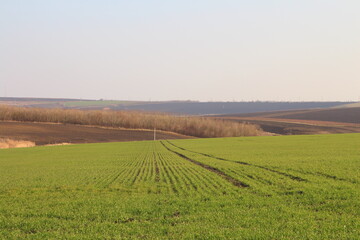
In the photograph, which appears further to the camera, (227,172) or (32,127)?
(32,127)

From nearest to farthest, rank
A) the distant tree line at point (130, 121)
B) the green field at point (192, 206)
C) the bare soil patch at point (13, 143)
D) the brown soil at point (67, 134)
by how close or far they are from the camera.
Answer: the green field at point (192, 206) → the bare soil patch at point (13, 143) → the brown soil at point (67, 134) → the distant tree line at point (130, 121)

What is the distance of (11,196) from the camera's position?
23.2 meters

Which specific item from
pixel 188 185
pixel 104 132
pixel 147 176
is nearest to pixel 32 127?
pixel 104 132

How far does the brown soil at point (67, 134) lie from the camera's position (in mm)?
97438

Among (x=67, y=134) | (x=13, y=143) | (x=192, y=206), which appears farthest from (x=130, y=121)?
(x=192, y=206)

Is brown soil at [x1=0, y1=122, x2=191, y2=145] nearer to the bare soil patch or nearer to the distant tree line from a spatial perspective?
the bare soil patch

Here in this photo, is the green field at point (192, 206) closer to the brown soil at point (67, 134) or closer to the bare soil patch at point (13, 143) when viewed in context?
the bare soil patch at point (13, 143)

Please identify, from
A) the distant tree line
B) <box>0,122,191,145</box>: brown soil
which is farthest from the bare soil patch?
the distant tree line

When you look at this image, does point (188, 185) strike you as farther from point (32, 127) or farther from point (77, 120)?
point (77, 120)

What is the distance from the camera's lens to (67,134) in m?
106

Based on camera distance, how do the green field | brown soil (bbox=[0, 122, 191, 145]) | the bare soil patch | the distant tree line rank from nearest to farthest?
the green field < the bare soil patch < brown soil (bbox=[0, 122, 191, 145]) < the distant tree line

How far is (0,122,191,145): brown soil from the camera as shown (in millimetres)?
97438

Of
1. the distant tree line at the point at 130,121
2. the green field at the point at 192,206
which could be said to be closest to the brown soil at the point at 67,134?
the distant tree line at the point at 130,121

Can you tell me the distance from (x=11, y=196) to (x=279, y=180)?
16.9 m
